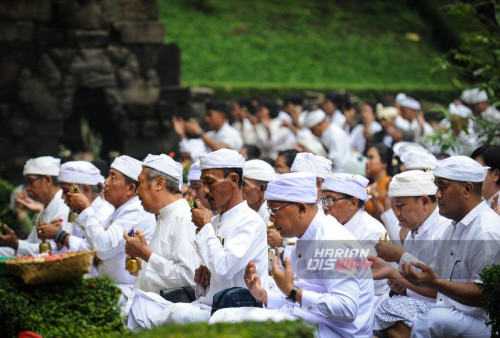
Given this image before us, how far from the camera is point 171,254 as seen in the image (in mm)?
6688

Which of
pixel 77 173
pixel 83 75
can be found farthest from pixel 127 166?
pixel 83 75

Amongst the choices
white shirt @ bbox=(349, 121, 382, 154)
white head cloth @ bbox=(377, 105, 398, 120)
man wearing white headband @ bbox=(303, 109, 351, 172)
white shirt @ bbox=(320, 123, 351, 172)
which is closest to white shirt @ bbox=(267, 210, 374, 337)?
man wearing white headband @ bbox=(303, 109, 351, 172)

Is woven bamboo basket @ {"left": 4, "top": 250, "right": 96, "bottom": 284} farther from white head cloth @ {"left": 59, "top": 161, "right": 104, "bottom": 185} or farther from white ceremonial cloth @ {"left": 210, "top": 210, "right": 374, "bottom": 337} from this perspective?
white head cloth @ {"left": 59, "top": 161, "right": 104, "bottom": 185}

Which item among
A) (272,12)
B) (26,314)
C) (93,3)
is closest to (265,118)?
(93,3)

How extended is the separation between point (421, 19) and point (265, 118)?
1696 cm

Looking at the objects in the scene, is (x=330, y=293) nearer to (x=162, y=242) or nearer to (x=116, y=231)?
(x=162, y=242)

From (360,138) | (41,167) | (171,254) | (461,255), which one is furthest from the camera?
(360,138)

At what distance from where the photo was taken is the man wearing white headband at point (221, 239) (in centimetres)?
577

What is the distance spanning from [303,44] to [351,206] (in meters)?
20.5

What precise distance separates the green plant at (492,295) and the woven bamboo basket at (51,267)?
284 cm

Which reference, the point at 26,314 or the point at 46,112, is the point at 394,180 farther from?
the point at 46,112

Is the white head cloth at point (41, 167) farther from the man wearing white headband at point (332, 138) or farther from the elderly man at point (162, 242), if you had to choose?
the man wearing white headband at point (332, 138)

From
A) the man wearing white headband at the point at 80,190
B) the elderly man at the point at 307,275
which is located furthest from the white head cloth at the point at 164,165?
the elderly man at the point at 307,275

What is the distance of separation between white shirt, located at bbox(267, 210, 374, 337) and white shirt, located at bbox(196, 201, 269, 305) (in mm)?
400
